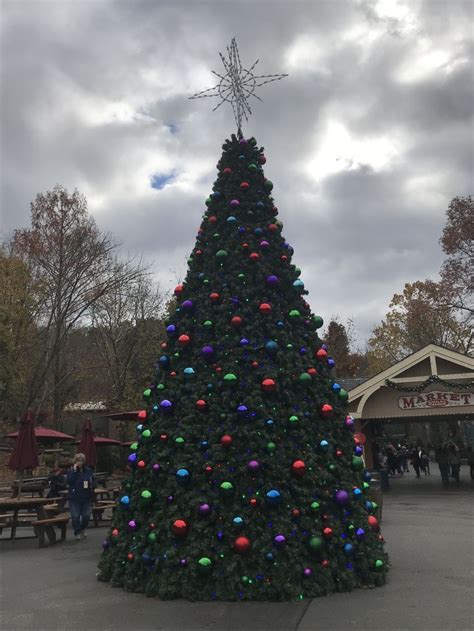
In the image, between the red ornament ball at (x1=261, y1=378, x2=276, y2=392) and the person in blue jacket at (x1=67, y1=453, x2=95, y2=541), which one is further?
the person in blue jacket at (x1=67, y1=453, x2=95, y2=541)

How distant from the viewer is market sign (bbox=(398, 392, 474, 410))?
666 inches

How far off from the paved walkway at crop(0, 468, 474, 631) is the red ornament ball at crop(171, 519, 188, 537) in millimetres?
607

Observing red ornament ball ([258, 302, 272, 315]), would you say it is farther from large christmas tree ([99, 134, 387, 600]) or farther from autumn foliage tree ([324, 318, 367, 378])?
autumn foliage tree ([324, 318, 367, 378])

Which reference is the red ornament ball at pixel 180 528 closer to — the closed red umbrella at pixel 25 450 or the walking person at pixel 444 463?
the closed red umbrella at pixel 25 450

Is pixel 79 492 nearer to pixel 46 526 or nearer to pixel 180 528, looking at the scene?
pixel 46 526

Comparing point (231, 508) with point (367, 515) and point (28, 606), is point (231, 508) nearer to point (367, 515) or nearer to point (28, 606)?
point (367, 515)

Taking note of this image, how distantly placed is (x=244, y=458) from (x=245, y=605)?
4.29 feet

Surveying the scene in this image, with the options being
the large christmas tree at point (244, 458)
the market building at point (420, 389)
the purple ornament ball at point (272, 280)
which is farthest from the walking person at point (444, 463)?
the purple ornament ball at point (272, 280)

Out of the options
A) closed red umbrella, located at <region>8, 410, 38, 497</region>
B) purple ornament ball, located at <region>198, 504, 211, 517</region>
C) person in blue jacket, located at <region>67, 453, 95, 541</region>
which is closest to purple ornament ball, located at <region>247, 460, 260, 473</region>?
purple ornament ball, located at <region>198, 504, 211, 517</region>

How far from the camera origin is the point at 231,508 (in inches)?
191

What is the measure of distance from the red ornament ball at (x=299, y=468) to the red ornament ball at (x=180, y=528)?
47.6 inches

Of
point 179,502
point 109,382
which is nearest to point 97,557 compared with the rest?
point 179,502

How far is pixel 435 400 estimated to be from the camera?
17.2 m

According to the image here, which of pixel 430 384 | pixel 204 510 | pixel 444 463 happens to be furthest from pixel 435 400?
Answer: pixel 204 510
